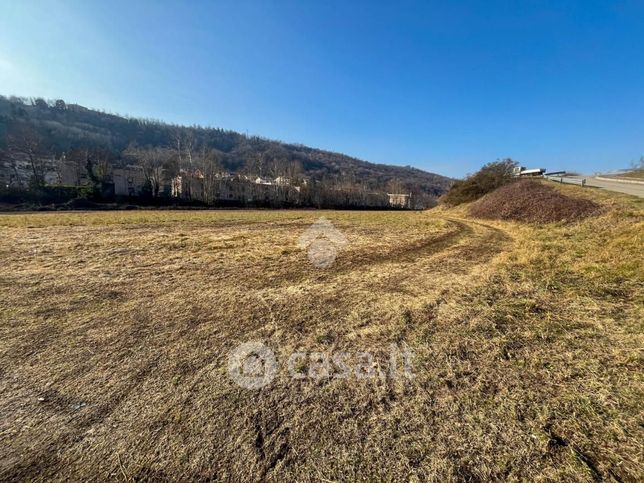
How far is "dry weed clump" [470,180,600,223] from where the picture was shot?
43.8ft

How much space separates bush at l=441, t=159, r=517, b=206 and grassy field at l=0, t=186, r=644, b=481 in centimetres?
2681

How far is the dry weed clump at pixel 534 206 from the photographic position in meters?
13.4

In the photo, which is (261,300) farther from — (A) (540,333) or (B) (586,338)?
(B) (586,338)

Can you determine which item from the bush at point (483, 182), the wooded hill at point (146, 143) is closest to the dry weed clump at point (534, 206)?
the bush at point (483, 182)

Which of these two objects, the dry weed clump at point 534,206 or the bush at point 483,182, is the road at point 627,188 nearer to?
the dry weed clump at point 534,206

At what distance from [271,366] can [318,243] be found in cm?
791

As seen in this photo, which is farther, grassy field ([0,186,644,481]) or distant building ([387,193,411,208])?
distant building ([387,193,411,208])

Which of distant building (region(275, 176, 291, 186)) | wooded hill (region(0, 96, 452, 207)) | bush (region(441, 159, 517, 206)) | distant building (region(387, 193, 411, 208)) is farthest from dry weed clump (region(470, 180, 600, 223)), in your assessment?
distant building (region(387, 193, 411, 208))

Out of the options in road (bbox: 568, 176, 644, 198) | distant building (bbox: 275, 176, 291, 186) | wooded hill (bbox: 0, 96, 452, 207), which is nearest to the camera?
road (bbox: 568, 176, 644, 198)

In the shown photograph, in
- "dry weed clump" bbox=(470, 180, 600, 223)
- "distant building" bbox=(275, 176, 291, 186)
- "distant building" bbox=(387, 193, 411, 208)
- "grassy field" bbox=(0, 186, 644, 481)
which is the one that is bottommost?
"grassy field" bbox=(0, 186, 644, 481)

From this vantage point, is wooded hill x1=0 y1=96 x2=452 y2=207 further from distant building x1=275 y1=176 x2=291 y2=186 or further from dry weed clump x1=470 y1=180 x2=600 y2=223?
dry weed clump x1=470 y1=180 x2=600 y2=223

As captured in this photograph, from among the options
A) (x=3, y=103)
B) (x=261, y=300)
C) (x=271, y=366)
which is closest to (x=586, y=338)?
(x=271, y=366)

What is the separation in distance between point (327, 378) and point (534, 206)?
1922 centimetres

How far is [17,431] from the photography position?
2193mm
